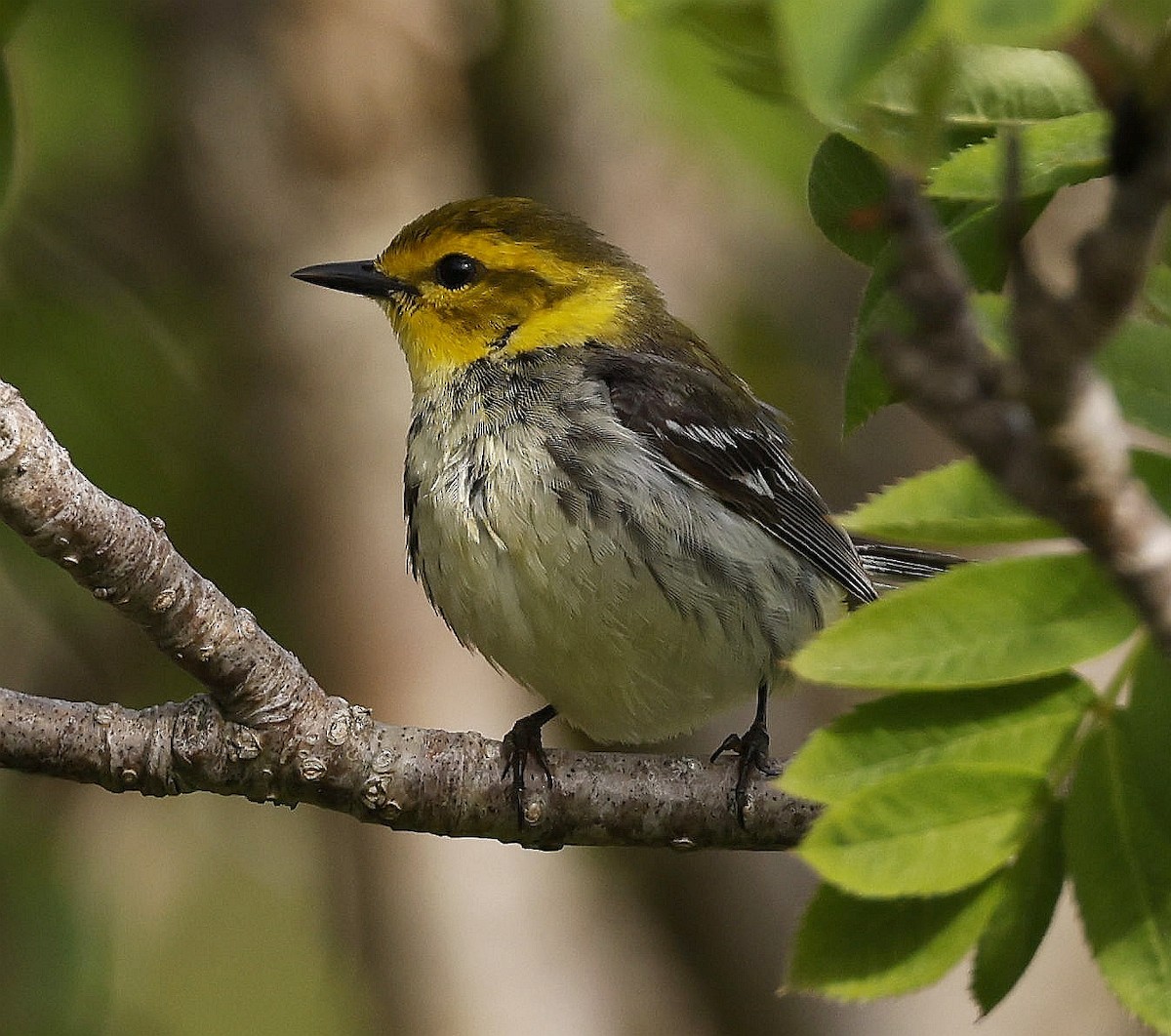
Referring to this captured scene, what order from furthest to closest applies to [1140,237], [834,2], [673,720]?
[673,720] < [834,2] < [1140,237]

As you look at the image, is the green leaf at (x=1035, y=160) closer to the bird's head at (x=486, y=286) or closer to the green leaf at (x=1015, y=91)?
the green leaf at (x=1015, y=91)

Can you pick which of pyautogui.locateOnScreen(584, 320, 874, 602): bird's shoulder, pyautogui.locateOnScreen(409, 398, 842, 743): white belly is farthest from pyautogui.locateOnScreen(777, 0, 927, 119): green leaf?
pyautogui.locateOnScreen(584, 320, 874, 602): bird's shoulder

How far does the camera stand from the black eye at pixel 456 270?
15.1 feet

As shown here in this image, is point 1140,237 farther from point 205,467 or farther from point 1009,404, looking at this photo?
point 205,467

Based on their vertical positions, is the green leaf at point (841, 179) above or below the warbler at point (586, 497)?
above

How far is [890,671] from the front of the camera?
5.74ft

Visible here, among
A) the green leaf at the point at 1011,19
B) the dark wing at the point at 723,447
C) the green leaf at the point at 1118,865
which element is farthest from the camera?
the dark wing at the point at 723,447

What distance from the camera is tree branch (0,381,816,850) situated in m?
2.59

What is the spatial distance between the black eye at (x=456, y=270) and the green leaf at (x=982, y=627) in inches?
119

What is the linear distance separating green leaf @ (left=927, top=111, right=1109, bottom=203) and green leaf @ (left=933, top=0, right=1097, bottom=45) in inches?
23.7

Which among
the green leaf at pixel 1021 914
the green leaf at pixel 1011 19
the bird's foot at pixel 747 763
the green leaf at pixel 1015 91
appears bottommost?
the bird's foot at pixel 747 763

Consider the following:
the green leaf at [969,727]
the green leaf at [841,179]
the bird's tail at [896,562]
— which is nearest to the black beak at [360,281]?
the bird's tail at [896,562]

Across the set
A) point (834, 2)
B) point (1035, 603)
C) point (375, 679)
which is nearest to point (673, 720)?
point (375, 679)

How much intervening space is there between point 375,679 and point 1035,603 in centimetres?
475
